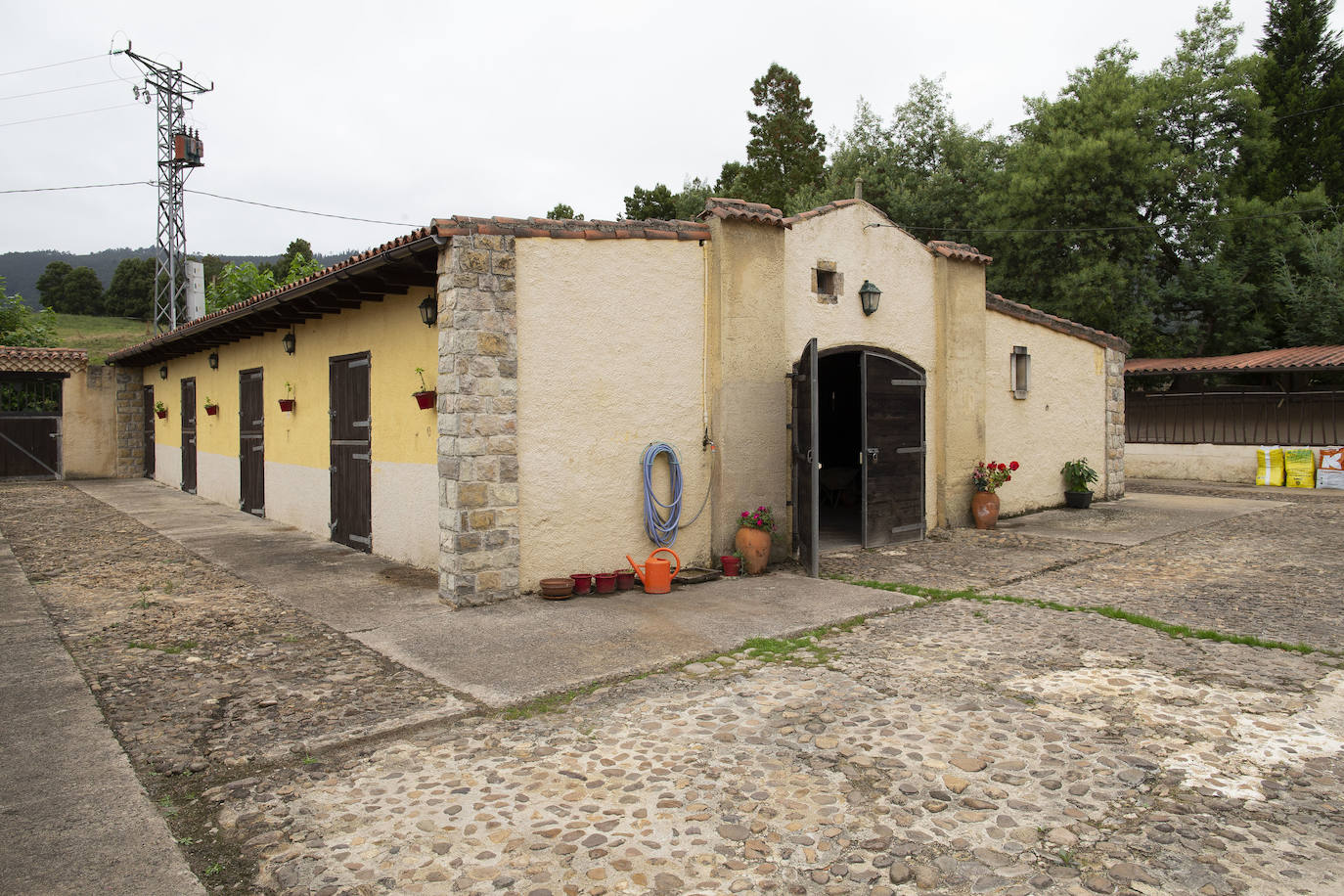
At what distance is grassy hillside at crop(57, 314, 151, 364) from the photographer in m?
39.2

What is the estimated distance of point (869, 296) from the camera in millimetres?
9094

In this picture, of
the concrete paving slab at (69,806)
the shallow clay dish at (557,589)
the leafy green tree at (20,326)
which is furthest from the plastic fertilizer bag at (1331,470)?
the leafy green tree at (20,326)

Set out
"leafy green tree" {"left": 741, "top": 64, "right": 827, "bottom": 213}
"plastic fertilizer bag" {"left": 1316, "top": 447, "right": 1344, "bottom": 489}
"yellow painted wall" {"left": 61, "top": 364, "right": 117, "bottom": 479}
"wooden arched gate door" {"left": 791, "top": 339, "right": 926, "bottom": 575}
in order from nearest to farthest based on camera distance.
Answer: "wooden arched gate door" {"left": 791, "top": 339, "right": 926, "bottom": 575} < "plastic fertilizer bag" {"left": 1316, "top": 447, "right": 1344, "bottom": 489} < "yellow painted wall" {"left": 61, "top": 364, "right": 117, "bottom": 479} < "leafy green tree" {"left": 741, "top": 64, "right": 827, "bottom": 213}

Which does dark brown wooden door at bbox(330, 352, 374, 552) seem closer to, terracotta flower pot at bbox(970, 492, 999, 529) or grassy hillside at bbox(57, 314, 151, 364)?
terracotta flower pot at bbox(970, 492, 999, 529)

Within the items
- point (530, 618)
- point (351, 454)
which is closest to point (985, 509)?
point (530, 618)

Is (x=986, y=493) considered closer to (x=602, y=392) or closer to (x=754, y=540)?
(x=754, y=540)

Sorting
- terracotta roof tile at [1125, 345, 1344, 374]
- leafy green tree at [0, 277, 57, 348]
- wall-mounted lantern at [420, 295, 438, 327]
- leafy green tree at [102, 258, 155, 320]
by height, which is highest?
leafy green tree at [102, 258, 155, 320]

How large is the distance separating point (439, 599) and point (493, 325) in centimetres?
229

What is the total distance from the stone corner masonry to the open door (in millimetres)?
2760

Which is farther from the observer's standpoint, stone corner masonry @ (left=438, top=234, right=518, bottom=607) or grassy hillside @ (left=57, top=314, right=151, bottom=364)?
grassy hillside @ (left=57, top=314, right=151, bottom=364)

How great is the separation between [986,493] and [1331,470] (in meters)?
10.6

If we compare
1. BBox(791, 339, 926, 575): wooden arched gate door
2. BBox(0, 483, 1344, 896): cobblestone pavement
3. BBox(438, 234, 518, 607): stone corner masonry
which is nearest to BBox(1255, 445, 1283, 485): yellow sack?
BBox(791, 339, 926, 575): wooden arched gate door

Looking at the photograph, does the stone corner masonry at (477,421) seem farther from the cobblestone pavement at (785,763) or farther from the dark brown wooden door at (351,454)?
the dark brown wooden door at (351,454)

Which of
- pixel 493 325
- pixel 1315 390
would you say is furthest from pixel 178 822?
pixel 1315 390
